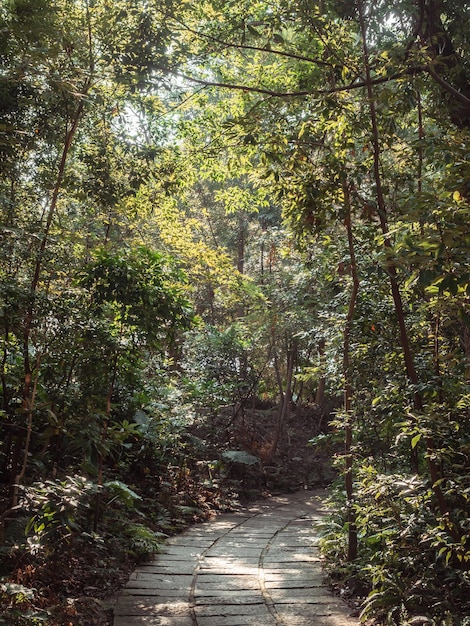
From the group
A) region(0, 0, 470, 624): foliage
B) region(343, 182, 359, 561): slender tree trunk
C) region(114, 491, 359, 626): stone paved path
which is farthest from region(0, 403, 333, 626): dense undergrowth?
region(343, 182, 359, 561): slender tree trunk

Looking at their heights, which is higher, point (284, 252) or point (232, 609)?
point (284, 252)

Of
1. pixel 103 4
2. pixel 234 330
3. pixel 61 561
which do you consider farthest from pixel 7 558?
pixel 234 330

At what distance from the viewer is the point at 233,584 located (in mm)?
4613

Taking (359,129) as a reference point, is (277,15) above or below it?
above

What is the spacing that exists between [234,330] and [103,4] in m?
6.77

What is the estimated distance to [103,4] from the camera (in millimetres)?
5949

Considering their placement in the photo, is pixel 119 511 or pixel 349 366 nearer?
pixel 349 366

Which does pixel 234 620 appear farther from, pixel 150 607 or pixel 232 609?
pixel 150 607

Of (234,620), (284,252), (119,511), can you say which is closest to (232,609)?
(234,620)

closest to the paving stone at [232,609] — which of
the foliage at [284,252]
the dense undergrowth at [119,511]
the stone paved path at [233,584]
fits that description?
the stone paved path at [233,584]

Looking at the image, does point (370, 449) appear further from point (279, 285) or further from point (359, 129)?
point (279, 285)

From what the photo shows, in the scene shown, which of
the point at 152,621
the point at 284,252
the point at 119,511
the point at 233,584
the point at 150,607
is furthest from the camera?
the point at 119,511

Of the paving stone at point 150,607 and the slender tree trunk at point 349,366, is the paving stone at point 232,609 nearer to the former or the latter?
the paving stone at point 150,607

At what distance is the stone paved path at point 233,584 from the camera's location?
3.87 metres
